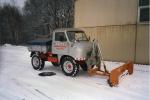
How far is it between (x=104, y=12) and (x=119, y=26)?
132 cm

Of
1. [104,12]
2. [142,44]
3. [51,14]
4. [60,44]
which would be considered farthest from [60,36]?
[51,14]

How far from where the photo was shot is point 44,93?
6.84m

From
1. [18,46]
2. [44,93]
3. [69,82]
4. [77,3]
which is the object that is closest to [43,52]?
[69,82]

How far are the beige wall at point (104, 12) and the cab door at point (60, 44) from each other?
4.58m

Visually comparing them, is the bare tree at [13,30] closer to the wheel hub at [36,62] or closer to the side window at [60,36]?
the wheel hub at [36,62]

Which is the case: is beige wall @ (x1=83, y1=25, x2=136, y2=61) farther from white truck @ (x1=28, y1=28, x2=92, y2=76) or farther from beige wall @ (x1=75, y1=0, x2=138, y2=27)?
white truck @ (x1=28, y1=28, x2=92, y2=76)

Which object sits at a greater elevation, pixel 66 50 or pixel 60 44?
pixel 60 44

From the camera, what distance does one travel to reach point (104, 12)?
1342 cm

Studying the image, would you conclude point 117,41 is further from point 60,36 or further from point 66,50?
point 66,50

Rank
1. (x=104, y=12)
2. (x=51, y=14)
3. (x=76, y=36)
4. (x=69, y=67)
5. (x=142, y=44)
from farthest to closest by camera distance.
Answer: (x=51, y=14) → (x=104, y=12) → (x=142, y=44) → (x=76, y=36) → (x=69, y=67)

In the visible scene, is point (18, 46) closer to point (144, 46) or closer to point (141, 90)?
point (144, 46)

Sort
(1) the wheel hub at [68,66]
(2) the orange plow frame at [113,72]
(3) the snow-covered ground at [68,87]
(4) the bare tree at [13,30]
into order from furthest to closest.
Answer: (4) the bare tree at [13,30]
(1) the wheel hub at [68,66]
(2) the orange plow frame at [113,72]
(3) the snow-covered ground at [68,87]

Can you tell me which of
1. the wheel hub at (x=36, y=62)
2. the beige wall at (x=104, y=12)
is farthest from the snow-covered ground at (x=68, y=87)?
the beige wall at (x=104, y=12)

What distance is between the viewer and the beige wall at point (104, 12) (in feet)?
40.1
